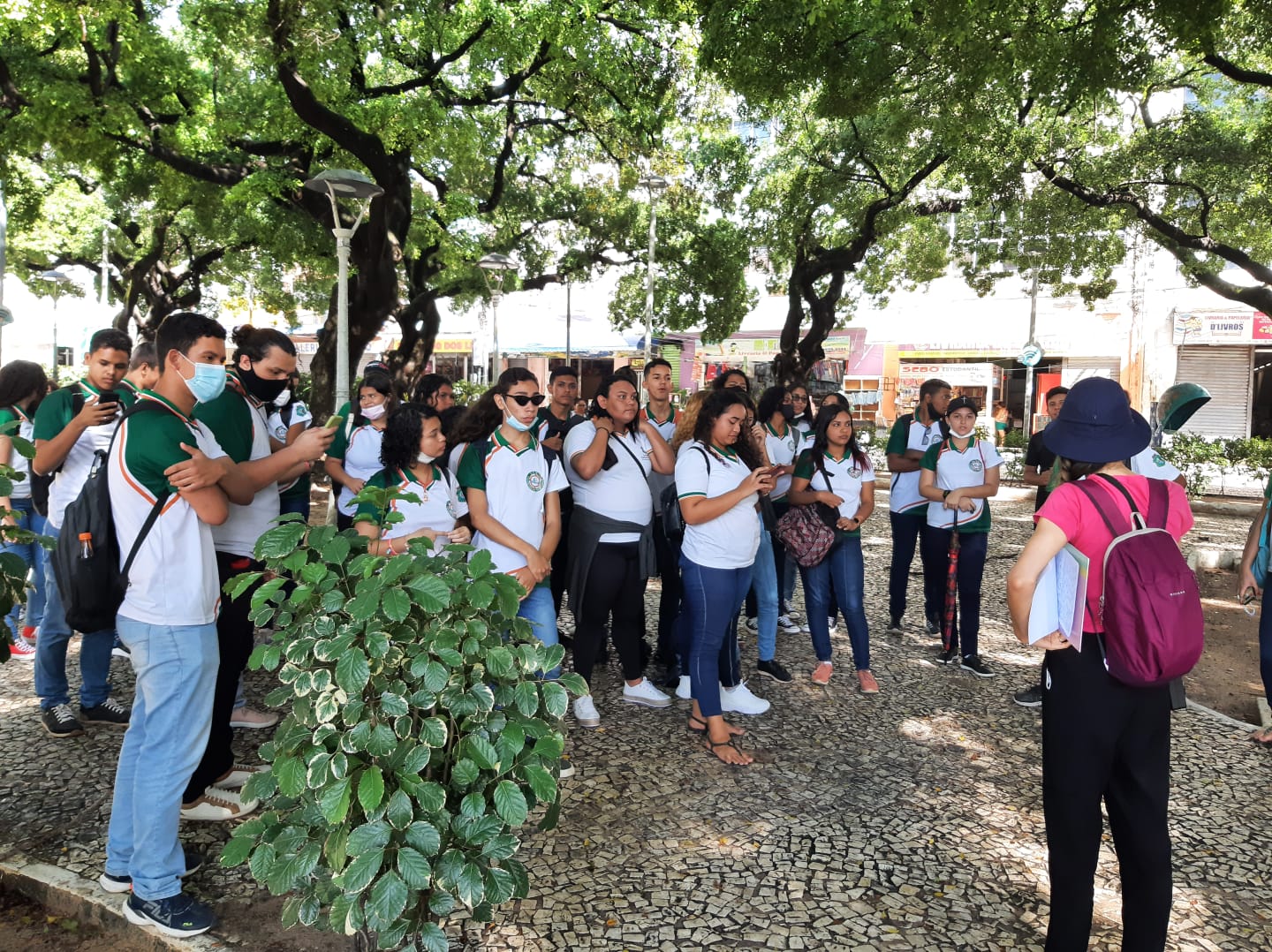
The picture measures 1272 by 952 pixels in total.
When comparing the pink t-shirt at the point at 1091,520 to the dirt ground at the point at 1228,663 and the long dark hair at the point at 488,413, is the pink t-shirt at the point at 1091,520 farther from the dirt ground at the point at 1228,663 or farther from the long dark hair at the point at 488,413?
the dirt ground at the point at 1228,663

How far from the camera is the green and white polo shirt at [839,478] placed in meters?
4.88

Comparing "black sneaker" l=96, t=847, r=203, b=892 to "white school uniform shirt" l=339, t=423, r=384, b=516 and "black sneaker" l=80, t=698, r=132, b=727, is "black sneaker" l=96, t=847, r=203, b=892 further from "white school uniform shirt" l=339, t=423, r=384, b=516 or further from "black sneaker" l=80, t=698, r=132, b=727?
"white school uniform shirt" l=339, t=423, r=384, b=516

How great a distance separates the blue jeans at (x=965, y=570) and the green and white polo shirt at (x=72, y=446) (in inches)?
192

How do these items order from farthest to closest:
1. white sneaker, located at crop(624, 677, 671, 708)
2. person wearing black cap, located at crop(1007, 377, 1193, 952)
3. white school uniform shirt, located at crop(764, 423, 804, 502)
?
white school uniform shirt, located at crop(764, 423, 804, 502)
white sneaker, located at crop(624, 677, 671, 708)
person wearing black cap, located at crop(1007, 377, 1193, 952)

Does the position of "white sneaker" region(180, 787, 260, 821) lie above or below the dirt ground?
above

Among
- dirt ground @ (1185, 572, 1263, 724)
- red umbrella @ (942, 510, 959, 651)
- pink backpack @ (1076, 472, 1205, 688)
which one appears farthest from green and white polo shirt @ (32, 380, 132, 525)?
dirt ground @ (1185, 572, 1263, 724)

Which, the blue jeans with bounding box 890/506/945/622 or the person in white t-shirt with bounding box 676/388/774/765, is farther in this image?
the blue jeans with bounding box 890/506/945/622

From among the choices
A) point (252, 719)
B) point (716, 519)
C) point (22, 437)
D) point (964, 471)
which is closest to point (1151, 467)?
point (716, 519)

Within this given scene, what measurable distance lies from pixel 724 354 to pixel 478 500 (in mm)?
26006

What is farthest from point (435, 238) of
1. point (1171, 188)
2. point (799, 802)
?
point (799, 802)

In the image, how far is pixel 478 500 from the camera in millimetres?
3711

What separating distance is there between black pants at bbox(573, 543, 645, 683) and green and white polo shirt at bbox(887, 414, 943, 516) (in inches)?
92.6

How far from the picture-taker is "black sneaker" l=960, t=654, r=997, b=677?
524cm

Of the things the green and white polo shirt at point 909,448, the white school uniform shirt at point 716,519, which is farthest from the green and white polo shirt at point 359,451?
the green and white polo shirt at point 909,448
